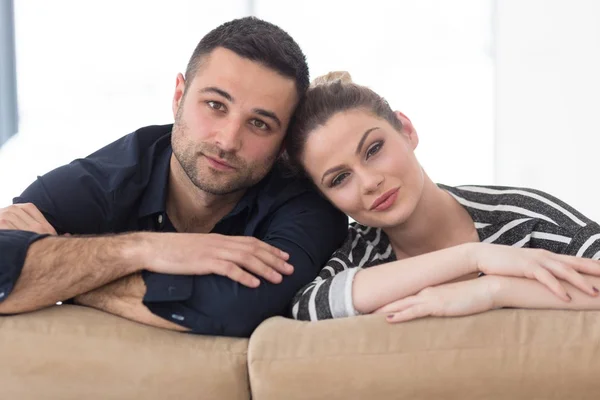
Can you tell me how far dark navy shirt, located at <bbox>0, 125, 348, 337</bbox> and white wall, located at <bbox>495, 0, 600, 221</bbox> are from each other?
2.48 meters

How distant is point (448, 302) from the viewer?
1.23m

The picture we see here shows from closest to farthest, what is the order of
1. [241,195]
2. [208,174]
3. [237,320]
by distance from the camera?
[237,320] < [208,174] < [241,195]

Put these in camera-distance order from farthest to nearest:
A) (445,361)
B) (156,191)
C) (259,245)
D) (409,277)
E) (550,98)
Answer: (550,98), (156,191), (259,245), (409,277), (445,361)

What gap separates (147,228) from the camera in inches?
72.9

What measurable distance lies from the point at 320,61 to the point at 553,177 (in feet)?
5.01

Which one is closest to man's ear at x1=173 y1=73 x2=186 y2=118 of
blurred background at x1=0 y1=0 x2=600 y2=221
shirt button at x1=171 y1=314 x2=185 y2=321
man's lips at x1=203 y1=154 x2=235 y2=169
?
man's lips at x1=203 y1=154 x2=235 y2=169

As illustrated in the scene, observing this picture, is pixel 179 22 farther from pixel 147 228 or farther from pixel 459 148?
pixel 147 228

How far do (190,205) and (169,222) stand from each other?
0.08 meters

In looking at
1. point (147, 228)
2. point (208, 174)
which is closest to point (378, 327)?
point (208, 174)

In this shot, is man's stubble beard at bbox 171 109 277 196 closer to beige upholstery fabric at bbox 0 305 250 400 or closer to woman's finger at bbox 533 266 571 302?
beige upholstery fabric at bbox 0 305 250 400

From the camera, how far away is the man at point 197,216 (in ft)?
4.43

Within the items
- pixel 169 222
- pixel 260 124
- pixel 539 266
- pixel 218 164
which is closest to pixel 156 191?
pixel 169 222

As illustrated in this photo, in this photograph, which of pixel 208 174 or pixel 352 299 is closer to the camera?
pixel 352 299

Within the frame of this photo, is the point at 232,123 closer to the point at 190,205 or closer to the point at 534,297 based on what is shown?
the point at 190,205
